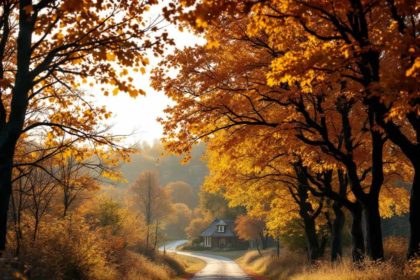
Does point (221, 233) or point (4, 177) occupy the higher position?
point (4, 177)

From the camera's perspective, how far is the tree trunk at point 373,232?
1242 centimetres

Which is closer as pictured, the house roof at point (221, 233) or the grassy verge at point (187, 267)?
the grassy verge at point (187, 267)

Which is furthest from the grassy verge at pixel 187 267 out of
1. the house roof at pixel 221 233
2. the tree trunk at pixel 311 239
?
the house roof at pixel 221 233

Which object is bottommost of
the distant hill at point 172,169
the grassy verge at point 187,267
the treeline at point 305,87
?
the grassy verge at point 187,267

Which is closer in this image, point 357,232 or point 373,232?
point 373,232

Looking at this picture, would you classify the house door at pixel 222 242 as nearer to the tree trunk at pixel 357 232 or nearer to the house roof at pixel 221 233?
the house roof at pixel 221 233

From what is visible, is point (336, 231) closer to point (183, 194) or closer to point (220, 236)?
point (220, 236)

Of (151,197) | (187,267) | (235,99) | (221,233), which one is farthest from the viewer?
(221,233)

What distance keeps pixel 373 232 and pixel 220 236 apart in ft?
254

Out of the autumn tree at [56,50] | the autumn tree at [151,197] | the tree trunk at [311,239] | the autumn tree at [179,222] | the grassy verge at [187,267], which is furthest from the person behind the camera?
the autumn tree at [179,222]

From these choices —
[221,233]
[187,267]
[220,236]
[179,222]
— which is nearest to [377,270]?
[187,267]

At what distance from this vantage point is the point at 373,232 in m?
12.5

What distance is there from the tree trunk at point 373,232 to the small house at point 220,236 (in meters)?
75.6

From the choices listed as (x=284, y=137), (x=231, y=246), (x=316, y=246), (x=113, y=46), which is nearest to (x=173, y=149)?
(x=284, y=137)
